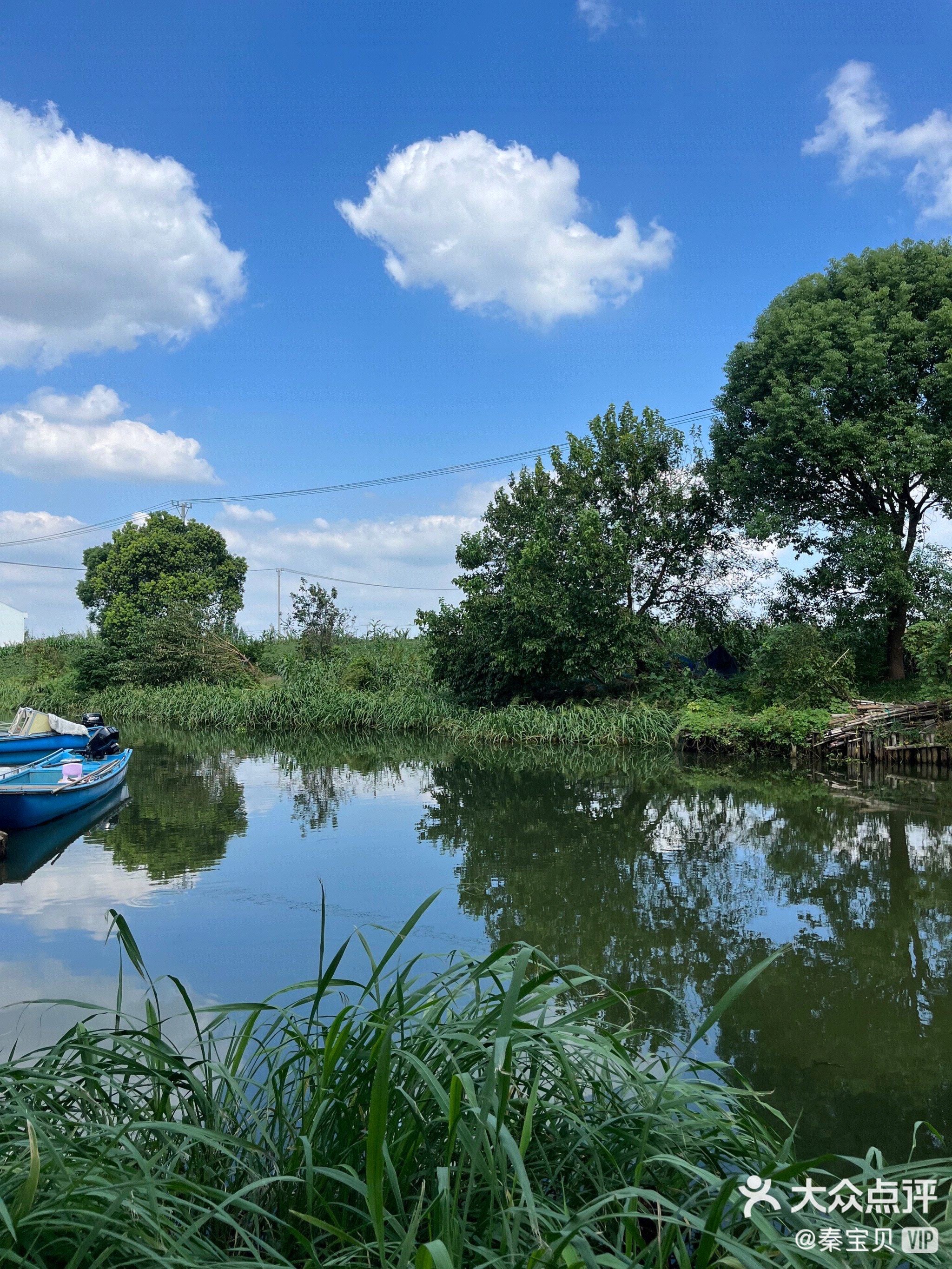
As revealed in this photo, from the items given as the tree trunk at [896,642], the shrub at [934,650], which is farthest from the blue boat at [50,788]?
the tree trunk at [896,642]

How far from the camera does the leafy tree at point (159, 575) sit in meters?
30.6

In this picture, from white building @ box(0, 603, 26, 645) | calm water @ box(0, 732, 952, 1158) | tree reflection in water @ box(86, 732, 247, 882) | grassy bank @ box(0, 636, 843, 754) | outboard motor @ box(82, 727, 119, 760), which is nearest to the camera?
calm water @ box(0, 732, 952, 1158)

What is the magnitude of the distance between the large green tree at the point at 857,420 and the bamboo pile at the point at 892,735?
10.9 feet

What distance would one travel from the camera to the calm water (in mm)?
4254

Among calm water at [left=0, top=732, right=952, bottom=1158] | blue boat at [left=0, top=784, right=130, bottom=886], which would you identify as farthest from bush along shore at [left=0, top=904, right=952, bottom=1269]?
blue boat at [left=0, top=784, right=130, bottom=886]

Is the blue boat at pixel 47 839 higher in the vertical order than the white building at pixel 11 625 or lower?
lower

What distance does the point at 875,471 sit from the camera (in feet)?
52.7

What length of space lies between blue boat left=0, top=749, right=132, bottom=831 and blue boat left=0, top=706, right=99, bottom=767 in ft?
1.08

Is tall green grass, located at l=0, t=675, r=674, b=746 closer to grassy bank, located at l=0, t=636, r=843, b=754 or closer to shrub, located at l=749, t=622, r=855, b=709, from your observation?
grassy bank, located at l=0, t=636, r=843, b=754

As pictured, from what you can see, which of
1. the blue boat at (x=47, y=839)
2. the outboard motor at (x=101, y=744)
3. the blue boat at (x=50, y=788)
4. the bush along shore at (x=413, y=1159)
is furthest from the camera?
the outboard motor at (x=101, y=744)

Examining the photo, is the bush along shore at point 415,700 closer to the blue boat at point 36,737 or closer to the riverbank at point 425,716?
the riverbank at point 425,716

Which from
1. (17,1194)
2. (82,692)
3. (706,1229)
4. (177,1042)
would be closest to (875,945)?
(177,1042)

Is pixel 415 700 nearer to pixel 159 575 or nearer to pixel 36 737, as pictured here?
pixel 36 737

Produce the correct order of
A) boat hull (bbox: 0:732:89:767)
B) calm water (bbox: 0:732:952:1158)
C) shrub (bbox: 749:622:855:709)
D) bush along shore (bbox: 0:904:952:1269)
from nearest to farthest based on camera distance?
bush along shore (bbox: 0:904:952:1269), calm water (bbox: 0:732:952:1158), boat hull (bbox: 0:732:89:767), shrub (bbox: 749:622:855:709)
